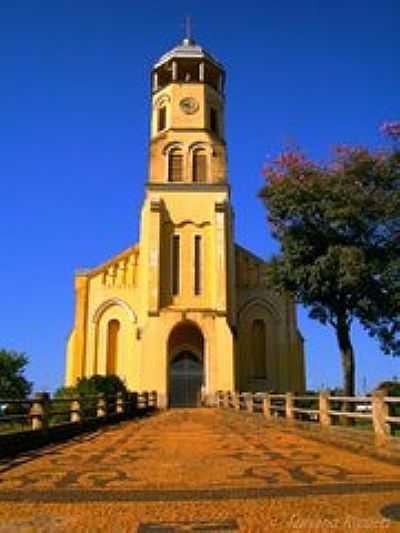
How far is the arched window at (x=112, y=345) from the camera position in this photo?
134 ft

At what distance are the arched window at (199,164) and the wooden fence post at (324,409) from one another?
1141 inches

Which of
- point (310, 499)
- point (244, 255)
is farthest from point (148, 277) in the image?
point (310, 499)

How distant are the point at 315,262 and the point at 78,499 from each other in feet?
59.0

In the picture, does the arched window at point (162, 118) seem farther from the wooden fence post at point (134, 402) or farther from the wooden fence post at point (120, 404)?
the wooden fence post at point (120, 404)

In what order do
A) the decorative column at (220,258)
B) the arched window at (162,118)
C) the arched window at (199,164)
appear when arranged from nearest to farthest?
1. the decorative column at (220,258)
2. the arched window at (199,164)
3. the arched window at (162,118)

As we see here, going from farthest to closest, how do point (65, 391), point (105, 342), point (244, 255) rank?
point (244, 255) < point (105, 342) < point (65, 391)

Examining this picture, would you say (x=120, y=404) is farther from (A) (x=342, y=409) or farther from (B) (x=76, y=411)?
(A) (x=342, y=409)

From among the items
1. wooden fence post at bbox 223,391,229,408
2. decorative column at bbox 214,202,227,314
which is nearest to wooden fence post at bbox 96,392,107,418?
wooden fence post at bbox 223,391,229,408

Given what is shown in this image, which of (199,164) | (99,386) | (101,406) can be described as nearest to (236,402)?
(99,386)

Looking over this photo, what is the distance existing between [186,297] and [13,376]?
13739mm

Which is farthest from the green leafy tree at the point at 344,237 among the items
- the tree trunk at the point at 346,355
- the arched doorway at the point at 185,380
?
the arched doorway at the point at 185,380

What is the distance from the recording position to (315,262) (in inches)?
936

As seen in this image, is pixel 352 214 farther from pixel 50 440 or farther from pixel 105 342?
pixel 105 342

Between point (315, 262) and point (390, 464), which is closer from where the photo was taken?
point (390, 464)
